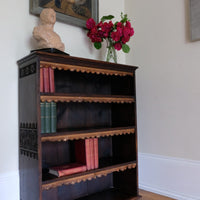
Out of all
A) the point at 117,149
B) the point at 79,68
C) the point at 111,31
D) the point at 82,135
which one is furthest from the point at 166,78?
the point at 82,135

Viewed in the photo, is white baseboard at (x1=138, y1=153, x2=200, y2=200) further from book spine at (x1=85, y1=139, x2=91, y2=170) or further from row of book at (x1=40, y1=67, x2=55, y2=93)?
row of book at (x1=40, y1=67, x2=55, y2=93)

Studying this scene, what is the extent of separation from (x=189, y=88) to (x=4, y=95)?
1.51 metres

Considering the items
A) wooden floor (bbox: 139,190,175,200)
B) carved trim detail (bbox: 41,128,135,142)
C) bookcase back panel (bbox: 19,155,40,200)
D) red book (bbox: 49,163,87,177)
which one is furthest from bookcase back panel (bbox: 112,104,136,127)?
bookcase back panel (bbox: 19,155,40,200)

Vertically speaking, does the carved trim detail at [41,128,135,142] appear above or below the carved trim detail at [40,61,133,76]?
below

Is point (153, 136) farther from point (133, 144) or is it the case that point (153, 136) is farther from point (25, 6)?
point (25, 6)

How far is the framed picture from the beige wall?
21.2 inches

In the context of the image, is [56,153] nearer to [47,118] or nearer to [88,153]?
[88,153]

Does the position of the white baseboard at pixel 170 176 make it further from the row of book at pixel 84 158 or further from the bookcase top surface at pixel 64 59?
the bookcase top surface at pixel 64 59

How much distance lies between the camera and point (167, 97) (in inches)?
84.4

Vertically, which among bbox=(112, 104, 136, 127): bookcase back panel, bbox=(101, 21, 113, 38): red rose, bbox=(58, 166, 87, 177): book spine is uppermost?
bbox=(101, 21, 113, 38): red rose

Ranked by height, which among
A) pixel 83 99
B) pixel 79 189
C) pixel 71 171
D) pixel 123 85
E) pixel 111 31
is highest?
pixel 111 31

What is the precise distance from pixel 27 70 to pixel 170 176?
1553 millimetres

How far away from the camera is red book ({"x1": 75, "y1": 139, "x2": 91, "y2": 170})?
1.71 m

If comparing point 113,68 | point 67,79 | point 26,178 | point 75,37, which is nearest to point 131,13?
point 75,37
